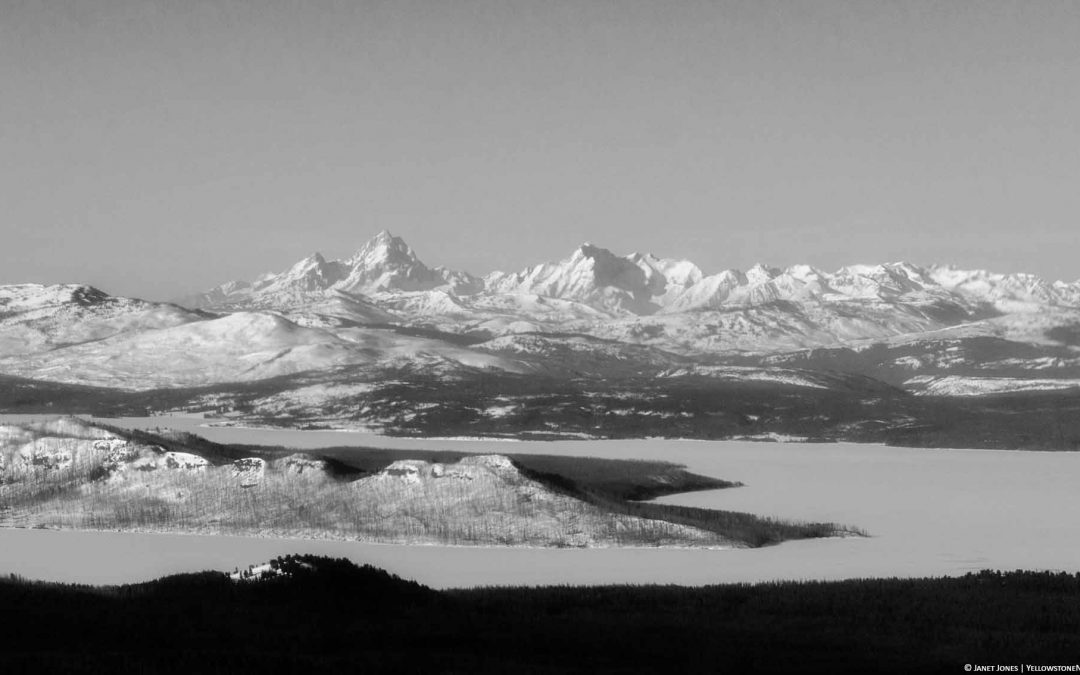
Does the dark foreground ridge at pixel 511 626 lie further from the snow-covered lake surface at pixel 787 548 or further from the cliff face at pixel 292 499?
the cliff face at pixel 292 499

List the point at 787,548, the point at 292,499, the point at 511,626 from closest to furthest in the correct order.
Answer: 1. the point at 511,626
2. the point at 787,548
3. the point at 292,499

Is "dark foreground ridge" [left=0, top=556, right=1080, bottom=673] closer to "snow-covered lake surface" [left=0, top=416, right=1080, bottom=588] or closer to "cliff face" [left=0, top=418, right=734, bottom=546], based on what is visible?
"snow-covered lake surface" [left=0, top=416, right=1080, bottom=588]

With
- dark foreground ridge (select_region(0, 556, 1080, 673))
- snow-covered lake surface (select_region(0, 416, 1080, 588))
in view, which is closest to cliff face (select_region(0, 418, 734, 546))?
snow-covered lake surface (select_region(0, 416, 1080, 588))

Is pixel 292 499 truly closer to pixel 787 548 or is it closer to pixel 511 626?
pixel 787 548

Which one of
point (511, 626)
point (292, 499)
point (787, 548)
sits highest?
point (292, 499)

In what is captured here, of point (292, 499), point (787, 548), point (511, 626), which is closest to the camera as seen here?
point (511, 626)

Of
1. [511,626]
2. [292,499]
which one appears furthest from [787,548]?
[511,626]

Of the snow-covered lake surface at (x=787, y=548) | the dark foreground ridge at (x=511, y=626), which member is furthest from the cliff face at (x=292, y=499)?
the dark foreground ridge at (x=511, y=626)
